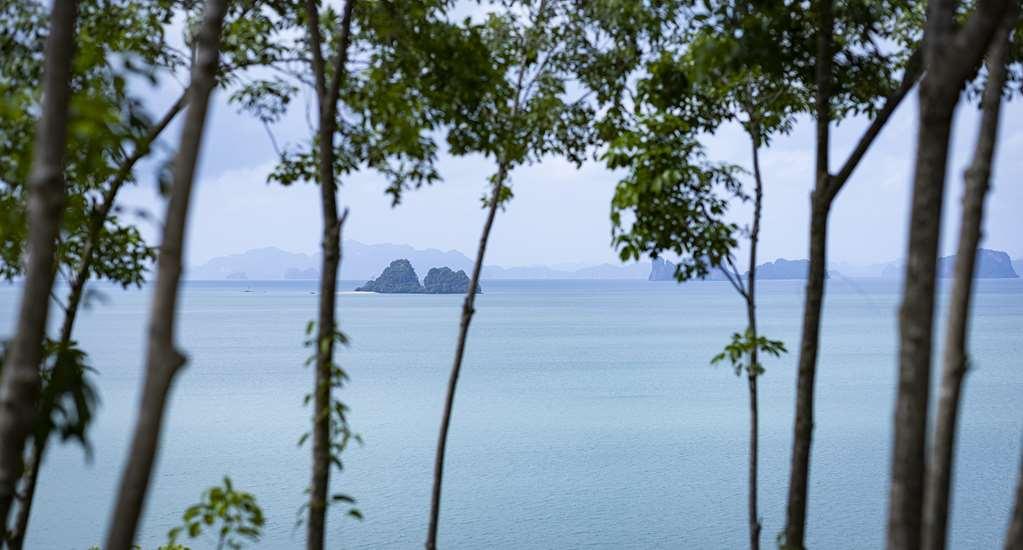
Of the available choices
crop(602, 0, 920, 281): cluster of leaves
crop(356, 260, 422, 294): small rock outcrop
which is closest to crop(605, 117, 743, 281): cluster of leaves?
crop(602, 0, 920, 281): cluster of leaves

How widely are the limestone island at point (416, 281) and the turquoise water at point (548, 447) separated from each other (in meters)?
58.0

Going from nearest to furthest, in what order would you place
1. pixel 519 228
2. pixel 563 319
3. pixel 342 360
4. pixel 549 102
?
pixel 549 102 → pixel 342 360 → pixel 563 319 → pixel 519 228

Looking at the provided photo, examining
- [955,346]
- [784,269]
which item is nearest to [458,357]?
[955,346]

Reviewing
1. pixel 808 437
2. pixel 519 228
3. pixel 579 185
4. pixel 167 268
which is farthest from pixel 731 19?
pixel 519 228

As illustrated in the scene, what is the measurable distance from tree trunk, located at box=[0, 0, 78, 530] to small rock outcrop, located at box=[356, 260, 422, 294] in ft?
318

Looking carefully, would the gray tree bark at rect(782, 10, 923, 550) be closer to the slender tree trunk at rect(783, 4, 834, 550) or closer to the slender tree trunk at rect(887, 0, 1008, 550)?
the slender tree trunk at rect(783, 4, 834, 550)

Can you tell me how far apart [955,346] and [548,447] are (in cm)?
1772

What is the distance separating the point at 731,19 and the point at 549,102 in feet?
6.26

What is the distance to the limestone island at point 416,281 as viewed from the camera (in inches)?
3851

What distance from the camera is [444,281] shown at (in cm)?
9769

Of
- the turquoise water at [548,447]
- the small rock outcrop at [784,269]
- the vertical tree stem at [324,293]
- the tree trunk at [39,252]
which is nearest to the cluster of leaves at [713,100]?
the vertical tree stem at [324,293]

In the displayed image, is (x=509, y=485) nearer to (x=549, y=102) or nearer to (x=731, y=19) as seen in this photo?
(x=549, y=102)

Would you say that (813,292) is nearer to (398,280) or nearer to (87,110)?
(87,110)

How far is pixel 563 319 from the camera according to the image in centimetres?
5556
